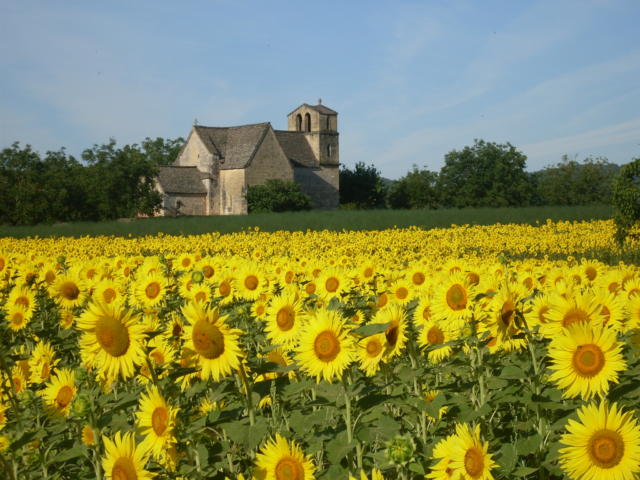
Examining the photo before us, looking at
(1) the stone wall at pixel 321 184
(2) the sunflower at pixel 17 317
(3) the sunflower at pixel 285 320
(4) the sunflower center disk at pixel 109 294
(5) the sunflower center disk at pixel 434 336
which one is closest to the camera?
(3) the sunflower at pixel 285 320

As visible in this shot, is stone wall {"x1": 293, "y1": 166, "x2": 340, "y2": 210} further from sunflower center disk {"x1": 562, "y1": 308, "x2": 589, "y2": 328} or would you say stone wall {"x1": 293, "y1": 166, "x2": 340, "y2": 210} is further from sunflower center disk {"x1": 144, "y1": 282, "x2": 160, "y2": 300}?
sunflower center disk {"x1": 562, "y1": 308, "x2": 589, "y2": 328}

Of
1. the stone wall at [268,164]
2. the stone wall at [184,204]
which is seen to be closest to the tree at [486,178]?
the stone wall at [268,164]

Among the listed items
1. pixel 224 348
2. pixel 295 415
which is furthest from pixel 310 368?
pixel 224 348

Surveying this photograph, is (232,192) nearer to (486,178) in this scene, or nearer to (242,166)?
(242,166)

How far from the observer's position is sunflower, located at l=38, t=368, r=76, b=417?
9.78 feet

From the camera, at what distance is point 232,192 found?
→ 210ft

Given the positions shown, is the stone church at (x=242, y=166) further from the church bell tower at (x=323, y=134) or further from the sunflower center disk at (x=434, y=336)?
the sunflower center disk at (x=434, y=336)

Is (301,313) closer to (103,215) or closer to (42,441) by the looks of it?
(42,441)

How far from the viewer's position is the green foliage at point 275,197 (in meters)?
60.7

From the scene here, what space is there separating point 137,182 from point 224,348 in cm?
5362

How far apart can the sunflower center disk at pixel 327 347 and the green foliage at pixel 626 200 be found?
41.5ft

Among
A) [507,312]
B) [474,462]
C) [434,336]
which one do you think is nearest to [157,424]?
[474,462]

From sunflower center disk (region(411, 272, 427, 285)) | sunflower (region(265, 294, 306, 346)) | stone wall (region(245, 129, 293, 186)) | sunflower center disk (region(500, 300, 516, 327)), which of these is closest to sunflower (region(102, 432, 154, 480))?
sunflower (region(265, 294, 306, 346))

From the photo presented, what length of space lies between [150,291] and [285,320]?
198cm
